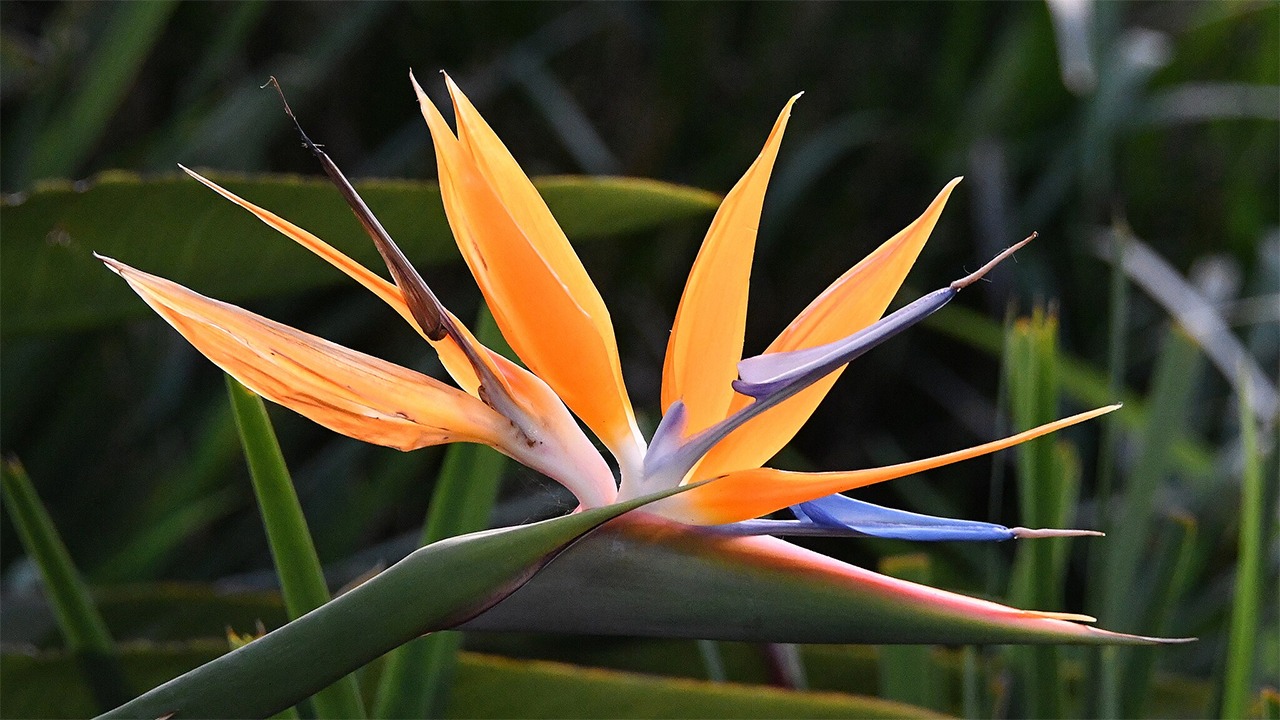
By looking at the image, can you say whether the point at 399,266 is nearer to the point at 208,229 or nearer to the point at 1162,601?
the point at 208,229

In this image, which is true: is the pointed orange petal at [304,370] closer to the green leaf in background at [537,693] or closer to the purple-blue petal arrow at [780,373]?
the purple-blue petal arrow at [780,373]

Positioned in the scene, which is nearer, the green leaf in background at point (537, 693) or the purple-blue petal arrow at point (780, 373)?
the purple-blue petal arrow at point (780, 373)

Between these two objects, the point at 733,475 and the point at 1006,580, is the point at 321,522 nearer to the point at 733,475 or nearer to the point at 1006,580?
the point at 1006,580

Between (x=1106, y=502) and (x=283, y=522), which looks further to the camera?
(x=1106, y=502)

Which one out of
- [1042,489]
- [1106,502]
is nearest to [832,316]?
[1042,489]

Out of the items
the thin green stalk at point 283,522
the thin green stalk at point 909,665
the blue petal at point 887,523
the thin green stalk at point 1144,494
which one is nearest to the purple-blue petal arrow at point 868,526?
the blue petal at point 887,523

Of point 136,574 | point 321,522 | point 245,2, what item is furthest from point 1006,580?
point 245,2

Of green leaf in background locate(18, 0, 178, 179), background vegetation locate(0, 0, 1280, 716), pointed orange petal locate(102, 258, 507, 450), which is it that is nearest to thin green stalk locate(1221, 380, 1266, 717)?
background vegetation locate(0, 0, 1280, 716)
